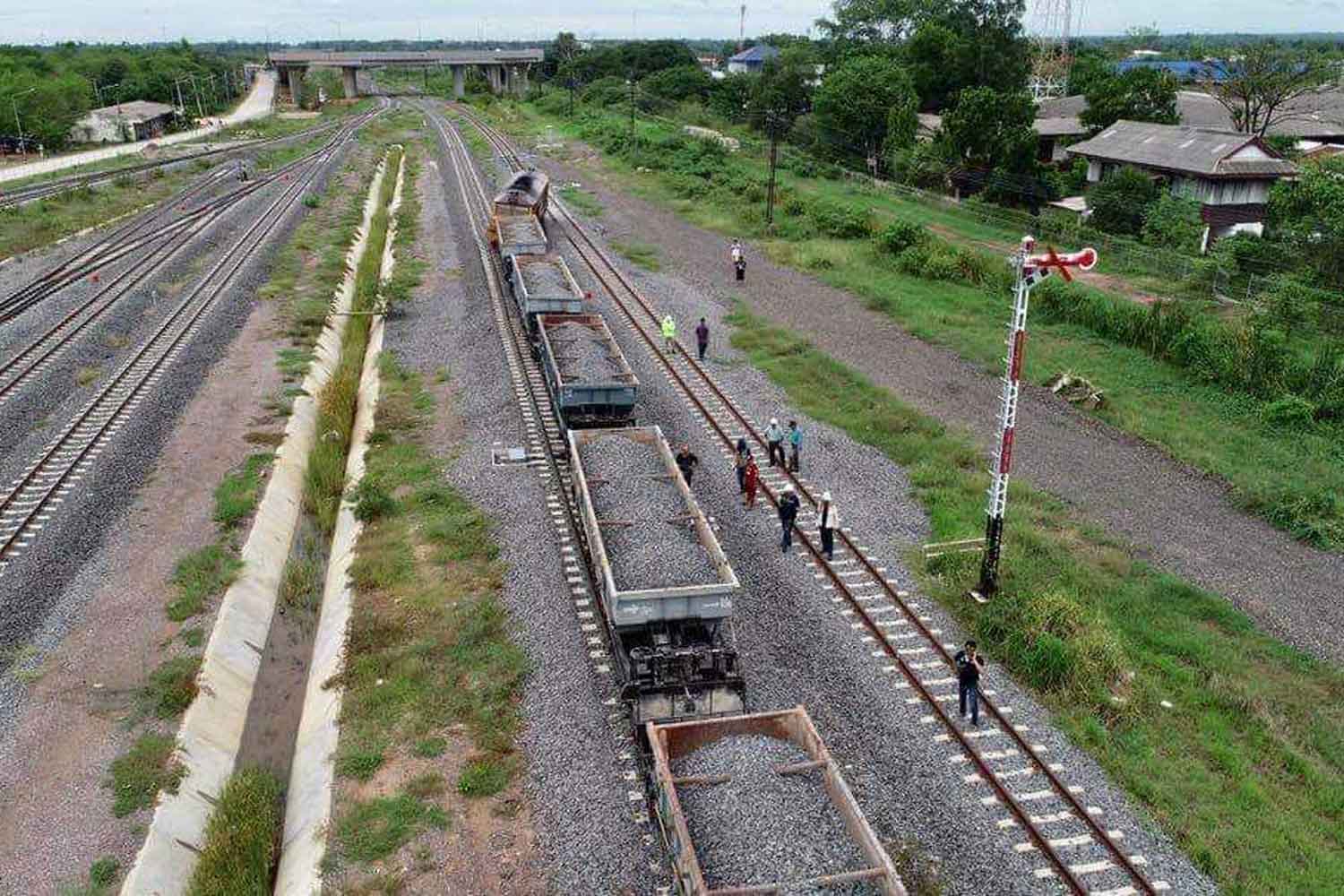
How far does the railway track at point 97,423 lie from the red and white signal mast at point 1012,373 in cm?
1862

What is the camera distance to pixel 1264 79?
184 feet

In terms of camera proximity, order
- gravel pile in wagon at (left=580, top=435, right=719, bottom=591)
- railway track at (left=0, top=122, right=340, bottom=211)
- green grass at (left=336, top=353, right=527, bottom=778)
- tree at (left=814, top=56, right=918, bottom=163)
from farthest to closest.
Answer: tree at (left=814, top=56, right=918, bottom=163) → railway track at (left=0, top=122, right=340, bottom=211) → gravel pile in wagon at (left=580, top=435, right=719, bottom=591) → green grass at (left=336, top=353, right=527, bottom=778)

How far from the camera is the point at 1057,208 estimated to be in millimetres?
52844

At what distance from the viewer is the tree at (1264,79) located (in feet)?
183

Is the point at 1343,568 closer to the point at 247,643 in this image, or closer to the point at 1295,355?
the point at 1295,355

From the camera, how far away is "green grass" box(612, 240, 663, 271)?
4419cm

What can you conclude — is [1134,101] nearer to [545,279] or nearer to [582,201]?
[582,201]

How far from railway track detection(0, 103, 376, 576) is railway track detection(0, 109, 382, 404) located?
2.47 m

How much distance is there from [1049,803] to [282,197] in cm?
5920

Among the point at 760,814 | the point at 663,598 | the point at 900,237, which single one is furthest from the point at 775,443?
the point at 900,237

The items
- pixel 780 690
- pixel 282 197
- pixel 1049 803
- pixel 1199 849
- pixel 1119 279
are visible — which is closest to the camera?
pixel 1199 849

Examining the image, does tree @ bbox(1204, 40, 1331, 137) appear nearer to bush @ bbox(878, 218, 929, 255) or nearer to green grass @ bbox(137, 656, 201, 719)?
bush @ bbox(878, 218, 929, 255)

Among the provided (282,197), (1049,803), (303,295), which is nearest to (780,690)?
(1049,803)

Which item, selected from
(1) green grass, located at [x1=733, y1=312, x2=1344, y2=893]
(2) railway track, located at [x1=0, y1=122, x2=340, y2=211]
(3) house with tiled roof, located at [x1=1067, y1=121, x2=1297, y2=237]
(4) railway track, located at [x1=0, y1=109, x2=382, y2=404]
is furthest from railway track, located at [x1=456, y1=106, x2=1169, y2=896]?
(2) railway track, located at [x1=0, y1=122, x2=340, y2=211]
